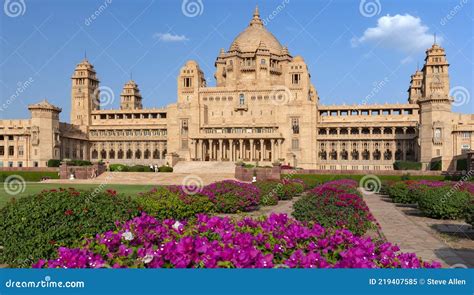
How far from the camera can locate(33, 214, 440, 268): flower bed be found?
5.77 m

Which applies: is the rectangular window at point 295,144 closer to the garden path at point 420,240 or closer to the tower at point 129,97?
the tower at point 129,97

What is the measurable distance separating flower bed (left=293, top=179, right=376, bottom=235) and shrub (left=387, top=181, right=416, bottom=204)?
14.2 m

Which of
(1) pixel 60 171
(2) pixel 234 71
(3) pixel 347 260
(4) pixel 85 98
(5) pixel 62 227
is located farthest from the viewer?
(4) pixel 85 98

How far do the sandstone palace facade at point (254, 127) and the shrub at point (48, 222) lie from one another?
6145 centimetres

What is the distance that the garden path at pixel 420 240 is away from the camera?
11039mm

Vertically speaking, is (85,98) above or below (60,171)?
above

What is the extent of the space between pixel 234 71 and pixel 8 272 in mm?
87968

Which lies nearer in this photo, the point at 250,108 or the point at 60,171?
the point at 60,171

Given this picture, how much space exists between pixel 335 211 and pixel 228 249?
8190mm

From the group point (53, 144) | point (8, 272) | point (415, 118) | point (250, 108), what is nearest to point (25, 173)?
point (53, 144)

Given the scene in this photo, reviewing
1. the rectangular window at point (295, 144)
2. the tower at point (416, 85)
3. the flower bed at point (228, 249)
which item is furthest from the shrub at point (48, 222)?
the tower at point (416, 85)

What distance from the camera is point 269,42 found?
318 feet

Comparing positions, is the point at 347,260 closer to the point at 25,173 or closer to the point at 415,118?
the point at 25,173

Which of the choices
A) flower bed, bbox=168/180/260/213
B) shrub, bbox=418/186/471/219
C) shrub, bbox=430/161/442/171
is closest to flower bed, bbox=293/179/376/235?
flower bed, bbox=168/180/260/213
